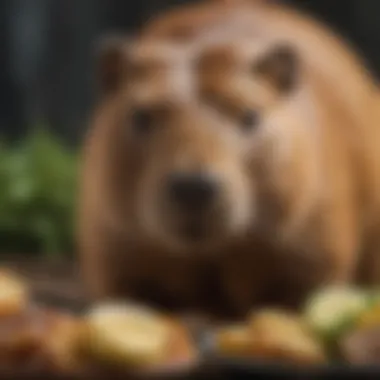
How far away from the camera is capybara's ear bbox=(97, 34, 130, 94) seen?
71 cm

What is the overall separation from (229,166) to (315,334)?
0.38 ft

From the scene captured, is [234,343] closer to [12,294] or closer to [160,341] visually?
[160,341]

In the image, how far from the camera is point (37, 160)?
816mm

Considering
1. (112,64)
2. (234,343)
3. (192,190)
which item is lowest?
(234,343)

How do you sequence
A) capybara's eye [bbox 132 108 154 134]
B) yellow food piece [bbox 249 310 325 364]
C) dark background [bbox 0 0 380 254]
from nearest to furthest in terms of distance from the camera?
yellow food piece [bbox 249 310 325 364], capybara's eye [bbox 132 108 154 134], dark background [bbox 0 0 380 254]

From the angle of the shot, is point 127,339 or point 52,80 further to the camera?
point 52,80

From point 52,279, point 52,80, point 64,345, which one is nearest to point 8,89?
point 52,80

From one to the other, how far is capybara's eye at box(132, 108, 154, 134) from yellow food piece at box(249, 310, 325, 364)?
0.14m

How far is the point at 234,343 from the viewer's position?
595mm

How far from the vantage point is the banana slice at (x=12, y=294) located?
0.67 m

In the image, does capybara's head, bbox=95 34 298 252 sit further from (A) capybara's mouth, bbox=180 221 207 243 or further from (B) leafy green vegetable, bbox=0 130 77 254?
(B) leafy green vegetable, bbox=0 130 77 254

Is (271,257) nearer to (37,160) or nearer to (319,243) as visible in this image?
(319,243)

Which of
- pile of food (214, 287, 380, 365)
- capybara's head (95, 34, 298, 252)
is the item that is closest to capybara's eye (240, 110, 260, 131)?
capybara's head (95, 34, 298, 252)

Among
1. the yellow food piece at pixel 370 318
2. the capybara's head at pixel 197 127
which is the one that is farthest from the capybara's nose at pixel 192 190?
the yellow food piece at pixel 370 318
